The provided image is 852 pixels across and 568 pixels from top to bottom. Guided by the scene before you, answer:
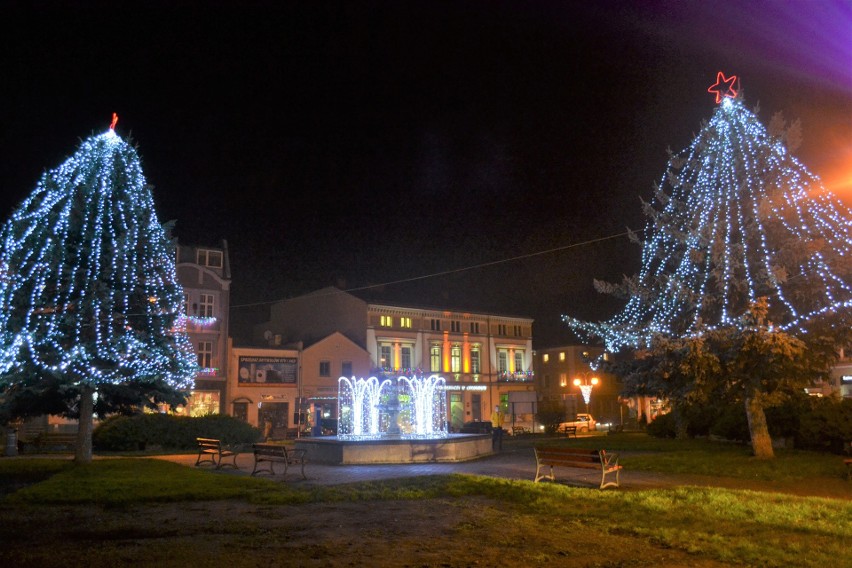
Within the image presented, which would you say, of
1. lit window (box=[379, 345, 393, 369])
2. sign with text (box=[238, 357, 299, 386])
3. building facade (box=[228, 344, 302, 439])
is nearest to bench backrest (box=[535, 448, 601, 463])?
building facade (box=[228, 344, 302, 439])

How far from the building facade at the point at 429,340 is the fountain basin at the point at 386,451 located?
31.0m

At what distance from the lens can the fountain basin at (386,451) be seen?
66.3 ft

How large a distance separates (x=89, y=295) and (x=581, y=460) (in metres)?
15.6

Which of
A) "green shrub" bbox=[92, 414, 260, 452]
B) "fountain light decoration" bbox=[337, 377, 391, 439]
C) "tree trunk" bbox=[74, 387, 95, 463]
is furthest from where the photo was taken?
"fountain light decoration" bbox=[337, 377, 391, 439]

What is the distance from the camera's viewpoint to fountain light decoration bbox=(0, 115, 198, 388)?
2056 centimetres

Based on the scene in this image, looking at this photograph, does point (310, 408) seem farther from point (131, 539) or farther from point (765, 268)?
point (131, 539)

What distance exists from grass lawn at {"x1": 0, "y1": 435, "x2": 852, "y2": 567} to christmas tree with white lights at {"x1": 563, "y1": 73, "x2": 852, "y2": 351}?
953 cm

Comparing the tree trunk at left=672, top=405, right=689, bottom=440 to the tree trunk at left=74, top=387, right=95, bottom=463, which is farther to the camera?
the tree trunk at left=672, top=405, right=689, bottom=440

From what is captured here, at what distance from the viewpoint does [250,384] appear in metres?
47.5

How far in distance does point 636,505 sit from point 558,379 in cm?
6309

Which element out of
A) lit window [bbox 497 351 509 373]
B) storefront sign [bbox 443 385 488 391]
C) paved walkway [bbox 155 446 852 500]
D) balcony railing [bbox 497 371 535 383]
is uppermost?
lit window [bbox 497 351 509 373]

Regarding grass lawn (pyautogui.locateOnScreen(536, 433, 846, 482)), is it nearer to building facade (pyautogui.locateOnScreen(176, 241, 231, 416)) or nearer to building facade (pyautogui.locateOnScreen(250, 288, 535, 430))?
building facade (pyautogui.locateOnScreen(176, 241, 231, 416))

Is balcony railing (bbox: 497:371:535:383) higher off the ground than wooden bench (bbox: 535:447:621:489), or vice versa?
balcony railing (bbox: 497:371:535:383)

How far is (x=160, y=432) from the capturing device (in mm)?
29984
